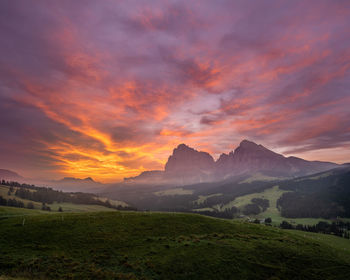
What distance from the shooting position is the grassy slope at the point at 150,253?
25.9 meters

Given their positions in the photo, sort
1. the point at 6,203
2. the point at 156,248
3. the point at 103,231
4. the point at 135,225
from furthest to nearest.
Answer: the point at 6,203 < the point at 135,225 < the point at 103,231 < the point at 156,248

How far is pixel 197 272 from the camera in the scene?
2683 centimetres

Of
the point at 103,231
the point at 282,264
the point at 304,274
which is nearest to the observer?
the point at 304,274

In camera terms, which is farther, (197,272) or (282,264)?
(282,264)

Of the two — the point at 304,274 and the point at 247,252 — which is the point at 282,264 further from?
the point at 247,252

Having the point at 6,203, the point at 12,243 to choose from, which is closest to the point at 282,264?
the point at 12,243

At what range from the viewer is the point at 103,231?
40719 millimetres

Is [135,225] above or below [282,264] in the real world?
above

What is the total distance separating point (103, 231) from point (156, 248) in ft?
47.2

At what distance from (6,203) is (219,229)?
21476 centimetres

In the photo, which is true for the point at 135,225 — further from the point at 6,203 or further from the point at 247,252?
the point at 6,203

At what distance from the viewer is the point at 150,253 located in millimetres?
31875

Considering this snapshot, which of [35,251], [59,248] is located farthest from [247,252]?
[35,251]

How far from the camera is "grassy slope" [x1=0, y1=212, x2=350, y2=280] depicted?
85.0ft
